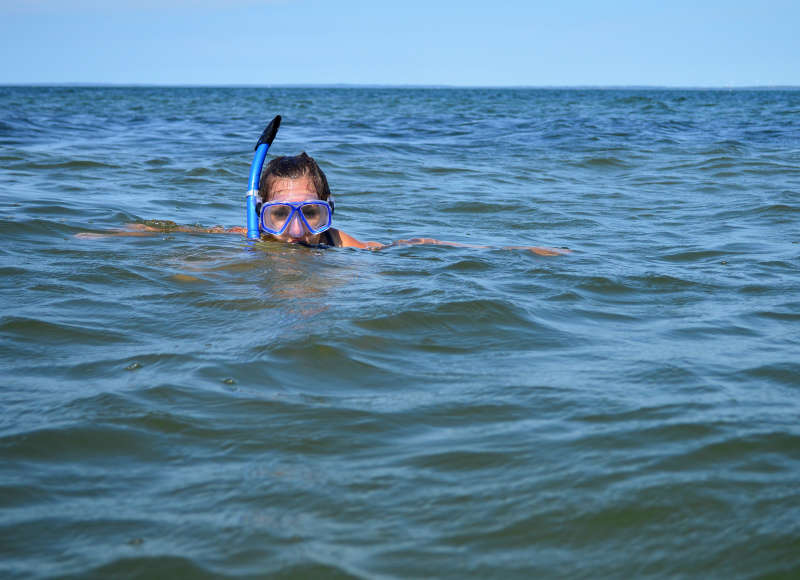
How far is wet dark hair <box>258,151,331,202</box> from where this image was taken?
4957 mm

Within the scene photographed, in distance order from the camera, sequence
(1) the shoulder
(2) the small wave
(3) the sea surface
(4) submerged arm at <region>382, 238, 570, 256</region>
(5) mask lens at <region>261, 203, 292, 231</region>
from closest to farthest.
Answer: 1. (3) the sea surface
2. (2) the small wave
3. (5) mask lens at <region>261, 203, 292, 231</region>
4. (4) submerged arm at <region>382, 238, 570, 256</region>
5. (1) the shoulder

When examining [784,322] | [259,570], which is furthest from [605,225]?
[259,570]

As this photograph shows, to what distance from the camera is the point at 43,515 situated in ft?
6.30

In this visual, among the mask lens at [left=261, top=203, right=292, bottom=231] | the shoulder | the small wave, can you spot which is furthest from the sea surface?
the shoulder

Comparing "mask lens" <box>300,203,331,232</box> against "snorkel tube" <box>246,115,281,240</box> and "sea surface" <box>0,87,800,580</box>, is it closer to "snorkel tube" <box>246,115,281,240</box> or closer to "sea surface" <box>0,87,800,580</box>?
"sea surface" <box>0,87,800,580</box>

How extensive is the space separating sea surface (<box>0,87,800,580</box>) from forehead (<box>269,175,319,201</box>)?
325 mm

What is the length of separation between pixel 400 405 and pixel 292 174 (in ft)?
8.78

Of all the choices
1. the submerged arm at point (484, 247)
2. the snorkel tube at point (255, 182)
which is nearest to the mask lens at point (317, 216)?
the snorkel tube at point (255, 182)

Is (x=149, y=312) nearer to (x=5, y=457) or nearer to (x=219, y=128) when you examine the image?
(x=5, y=457)

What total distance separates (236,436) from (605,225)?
4.94 meters

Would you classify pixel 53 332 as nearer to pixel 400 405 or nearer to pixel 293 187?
pixel 400 405

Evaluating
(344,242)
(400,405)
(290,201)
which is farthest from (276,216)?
(400,405)

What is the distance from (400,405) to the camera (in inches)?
102

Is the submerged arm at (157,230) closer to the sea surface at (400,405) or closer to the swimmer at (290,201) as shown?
the sea surface at (400,405)
